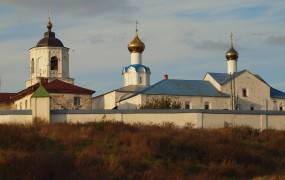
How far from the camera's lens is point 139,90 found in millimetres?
54188

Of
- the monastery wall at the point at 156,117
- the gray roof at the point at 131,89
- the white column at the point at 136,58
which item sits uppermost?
the white column at the point at 136,58

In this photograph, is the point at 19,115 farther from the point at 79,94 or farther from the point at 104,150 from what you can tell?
the point at 79,94

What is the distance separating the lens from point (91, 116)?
31438 millimetres

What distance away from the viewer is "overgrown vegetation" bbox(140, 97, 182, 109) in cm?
Result: 4413

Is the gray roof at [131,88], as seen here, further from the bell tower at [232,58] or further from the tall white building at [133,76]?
the bell tower at [232,58]

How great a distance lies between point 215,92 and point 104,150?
27.3 m

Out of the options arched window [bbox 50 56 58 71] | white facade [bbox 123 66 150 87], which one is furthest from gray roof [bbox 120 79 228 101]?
arched window [bbox 50 56 58 71]

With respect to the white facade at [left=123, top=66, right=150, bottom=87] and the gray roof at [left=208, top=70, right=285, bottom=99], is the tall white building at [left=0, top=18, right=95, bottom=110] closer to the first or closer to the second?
the white facade at [left=123, top=66, right=150, bottom=87]

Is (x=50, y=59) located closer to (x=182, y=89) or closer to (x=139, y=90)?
(x=139, y=90)

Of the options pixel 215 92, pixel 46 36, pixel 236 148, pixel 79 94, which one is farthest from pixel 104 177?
pixel 46 36

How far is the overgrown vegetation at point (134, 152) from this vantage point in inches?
844

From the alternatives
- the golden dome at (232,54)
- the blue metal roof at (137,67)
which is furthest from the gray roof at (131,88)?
the golden dome at (232,54)

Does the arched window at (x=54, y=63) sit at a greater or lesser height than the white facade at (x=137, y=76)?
greater

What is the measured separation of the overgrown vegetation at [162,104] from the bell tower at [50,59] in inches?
345
